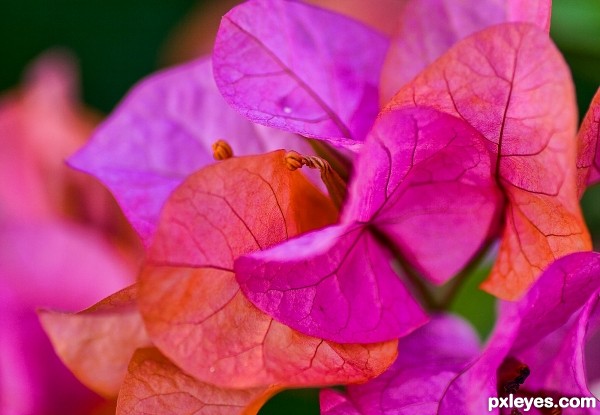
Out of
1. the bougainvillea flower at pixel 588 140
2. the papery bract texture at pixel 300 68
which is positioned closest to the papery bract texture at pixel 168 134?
the papery bract texture at pixel 300 68

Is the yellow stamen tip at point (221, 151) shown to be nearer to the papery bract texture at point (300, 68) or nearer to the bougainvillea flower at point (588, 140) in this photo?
the papery bract texture at point (300, 68)

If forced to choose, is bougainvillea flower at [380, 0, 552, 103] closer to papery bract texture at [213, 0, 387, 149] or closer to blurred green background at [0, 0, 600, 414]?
papery bract texture at [213, 0, 387, 149]

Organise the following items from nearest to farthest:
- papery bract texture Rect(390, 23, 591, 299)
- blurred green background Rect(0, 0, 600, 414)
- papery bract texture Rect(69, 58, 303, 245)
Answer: papery bract texture Rect(390, 23, 591, 299)
papery bract texture Rect(69, 58, 303, 245)
blurred green background Rect(0, 0, 600, 414)

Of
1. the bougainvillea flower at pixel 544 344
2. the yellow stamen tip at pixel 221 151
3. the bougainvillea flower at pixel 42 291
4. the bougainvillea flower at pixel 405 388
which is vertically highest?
the yellow stamen tip at pixel 221 151

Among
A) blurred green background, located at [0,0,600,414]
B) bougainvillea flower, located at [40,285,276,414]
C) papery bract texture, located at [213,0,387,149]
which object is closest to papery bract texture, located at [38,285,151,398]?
bougainvillea flower, located at [40,285,276,414]

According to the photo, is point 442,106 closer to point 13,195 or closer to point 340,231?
point 340,231

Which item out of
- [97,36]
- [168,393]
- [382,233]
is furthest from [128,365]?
[97,36]
